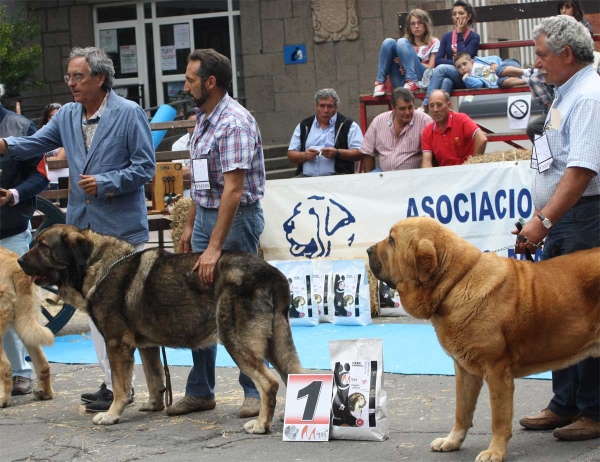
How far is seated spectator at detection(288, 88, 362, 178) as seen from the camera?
35.9 feet

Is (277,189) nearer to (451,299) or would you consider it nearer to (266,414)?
(266,414)

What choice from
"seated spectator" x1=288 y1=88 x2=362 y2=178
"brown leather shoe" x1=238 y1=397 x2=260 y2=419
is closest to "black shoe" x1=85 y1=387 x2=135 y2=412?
"brown leather shoe" x1=238 y1=397 x2=260 y2=419

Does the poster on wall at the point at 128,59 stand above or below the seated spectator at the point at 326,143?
above

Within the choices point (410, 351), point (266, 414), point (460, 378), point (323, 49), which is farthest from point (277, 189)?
point (323, 49)

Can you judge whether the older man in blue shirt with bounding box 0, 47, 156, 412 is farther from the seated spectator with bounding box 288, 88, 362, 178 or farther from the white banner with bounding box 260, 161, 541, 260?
the seated spectator with bounding box 288, 88, 362, 178

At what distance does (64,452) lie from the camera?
5.18 m

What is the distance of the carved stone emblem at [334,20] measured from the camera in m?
17.6

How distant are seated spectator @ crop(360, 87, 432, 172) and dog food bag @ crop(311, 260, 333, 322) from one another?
5.91ft

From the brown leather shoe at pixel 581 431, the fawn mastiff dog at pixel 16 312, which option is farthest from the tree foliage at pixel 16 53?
the brown leather shoe at pixel 581 431

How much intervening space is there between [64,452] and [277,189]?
541 centimetres

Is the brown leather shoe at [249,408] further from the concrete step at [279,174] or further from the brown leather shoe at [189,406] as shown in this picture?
the concrete step at [279,174]

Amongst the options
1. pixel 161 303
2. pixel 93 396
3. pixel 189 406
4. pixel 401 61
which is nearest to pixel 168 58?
pixel 401 61

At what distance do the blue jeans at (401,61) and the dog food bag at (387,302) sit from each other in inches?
161

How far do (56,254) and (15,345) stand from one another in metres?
1.47
